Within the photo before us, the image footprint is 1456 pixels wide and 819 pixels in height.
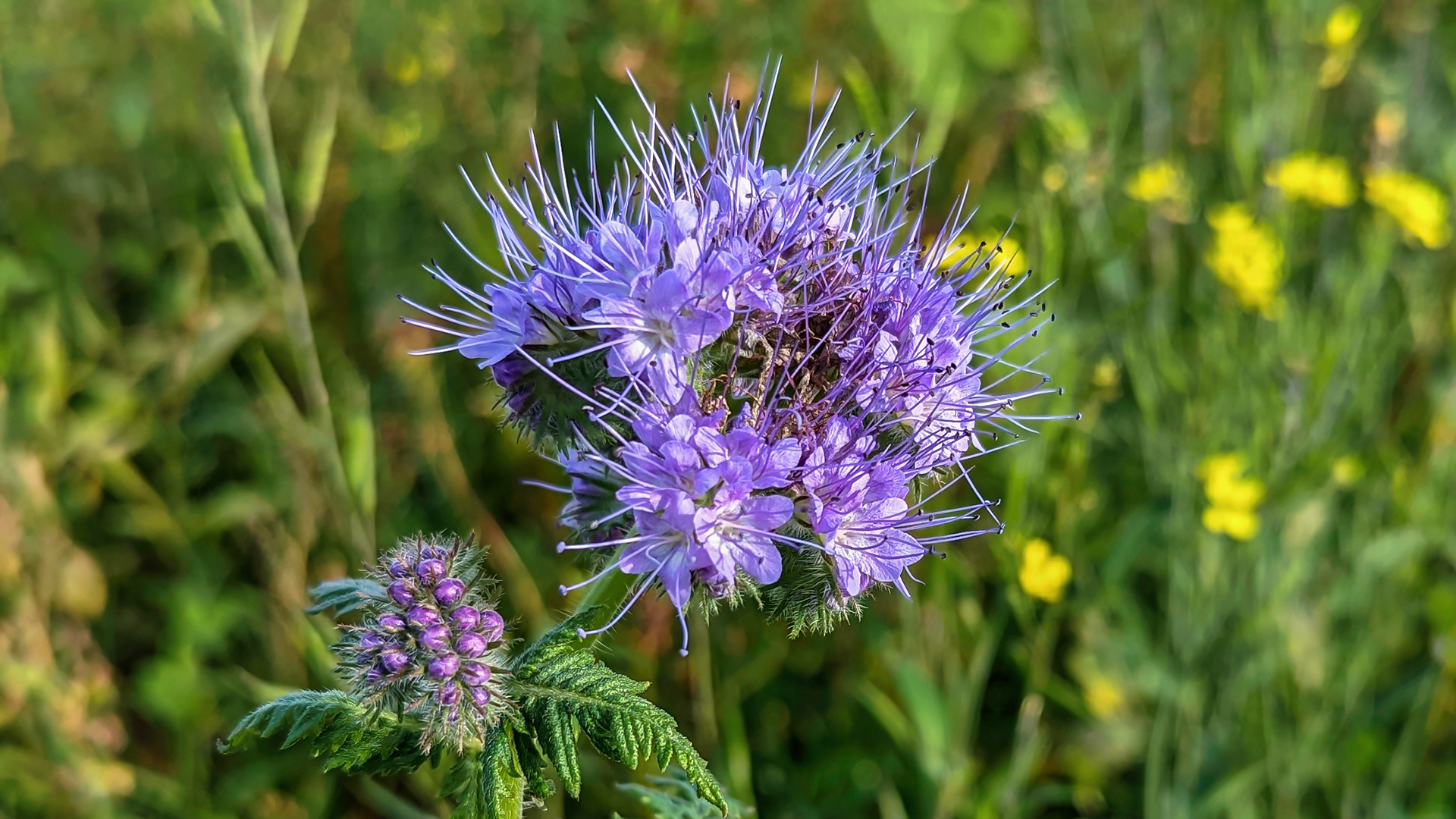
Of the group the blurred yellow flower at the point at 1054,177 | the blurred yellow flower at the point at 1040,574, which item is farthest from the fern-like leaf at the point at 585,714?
the blurred yellow flower at the point at 1054,177

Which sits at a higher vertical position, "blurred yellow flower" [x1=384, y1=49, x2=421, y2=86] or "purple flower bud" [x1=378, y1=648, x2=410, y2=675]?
"blurred yellow flower" [x1=384, y1=49, x2=421, y2=86]

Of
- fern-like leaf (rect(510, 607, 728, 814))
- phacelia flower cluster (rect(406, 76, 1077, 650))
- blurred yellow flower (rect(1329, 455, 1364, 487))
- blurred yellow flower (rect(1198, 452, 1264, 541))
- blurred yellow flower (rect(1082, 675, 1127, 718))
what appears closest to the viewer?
fern-like leaf (rect(510, 607, 728, 814))

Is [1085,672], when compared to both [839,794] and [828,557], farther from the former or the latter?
[828,557]

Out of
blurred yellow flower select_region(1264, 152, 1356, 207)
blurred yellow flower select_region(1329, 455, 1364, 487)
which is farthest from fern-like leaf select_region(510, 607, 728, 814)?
blurred yellow flower select_region(1264, 152, 1356, 207)

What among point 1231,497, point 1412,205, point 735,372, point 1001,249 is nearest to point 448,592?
point 735,372

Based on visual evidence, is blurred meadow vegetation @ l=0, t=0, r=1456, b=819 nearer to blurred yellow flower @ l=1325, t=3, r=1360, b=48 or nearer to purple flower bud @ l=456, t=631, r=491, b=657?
blurred yellow flower @ l=1325, t=3, r=1360, b=48

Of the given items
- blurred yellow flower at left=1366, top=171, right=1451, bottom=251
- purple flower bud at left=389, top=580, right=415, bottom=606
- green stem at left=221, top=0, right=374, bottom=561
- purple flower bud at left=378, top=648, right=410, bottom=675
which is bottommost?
blurred yellow flower at left=1366, top=171, right=1451, bottom=251

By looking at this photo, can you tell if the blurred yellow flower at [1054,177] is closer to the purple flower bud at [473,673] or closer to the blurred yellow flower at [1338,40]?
the blurred yellow flower at [1338,40]

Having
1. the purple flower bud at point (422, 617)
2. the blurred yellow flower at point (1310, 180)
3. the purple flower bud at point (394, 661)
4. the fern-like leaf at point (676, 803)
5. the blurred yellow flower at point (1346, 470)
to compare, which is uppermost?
the purple flower bud at point (422, 617)
